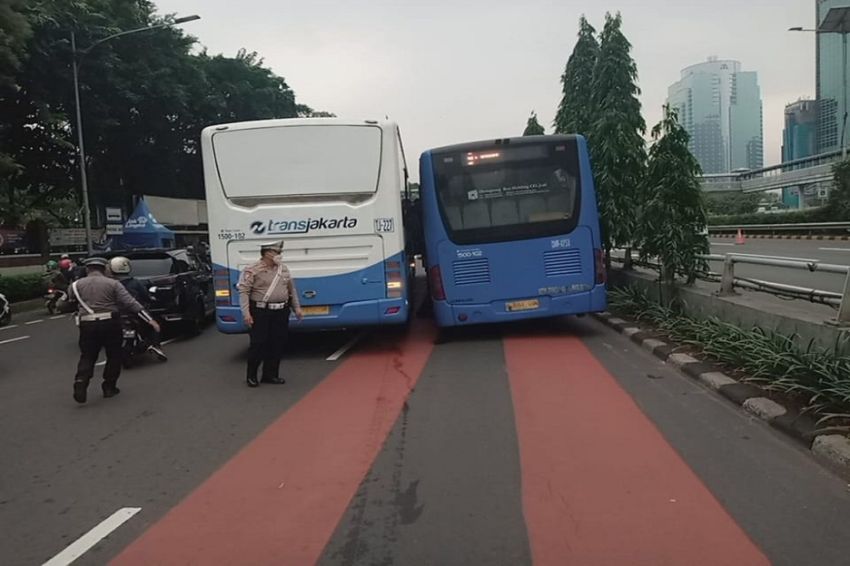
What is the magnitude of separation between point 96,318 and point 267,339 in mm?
1881

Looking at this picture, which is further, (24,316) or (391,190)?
(24,316)

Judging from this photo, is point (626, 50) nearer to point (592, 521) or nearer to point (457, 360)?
point (457, 360)

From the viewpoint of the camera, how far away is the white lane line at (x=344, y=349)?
10299 millimetres

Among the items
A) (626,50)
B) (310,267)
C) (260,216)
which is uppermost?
(626,50)

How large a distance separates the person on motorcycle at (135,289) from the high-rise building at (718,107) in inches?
339

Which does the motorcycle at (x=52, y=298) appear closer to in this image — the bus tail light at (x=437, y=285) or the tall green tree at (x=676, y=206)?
the bus tail light at (x=437, y=285)

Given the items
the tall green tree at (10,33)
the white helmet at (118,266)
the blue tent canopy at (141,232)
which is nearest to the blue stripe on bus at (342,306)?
the white helmet at (118,266)

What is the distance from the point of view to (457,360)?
9.72 m

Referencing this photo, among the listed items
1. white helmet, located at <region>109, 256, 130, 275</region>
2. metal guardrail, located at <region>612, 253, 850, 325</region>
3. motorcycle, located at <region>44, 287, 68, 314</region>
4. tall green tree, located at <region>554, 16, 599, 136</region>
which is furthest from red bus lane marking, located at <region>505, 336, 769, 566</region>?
motorcycle, located at <region>44, 287, 68, 314</region>

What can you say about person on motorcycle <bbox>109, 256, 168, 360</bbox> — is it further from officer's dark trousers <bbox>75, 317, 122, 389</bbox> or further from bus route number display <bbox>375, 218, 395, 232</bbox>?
bus route number display <bbox>375, 218, 395, 232</bbox>

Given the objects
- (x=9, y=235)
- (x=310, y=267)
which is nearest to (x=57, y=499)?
(x=310, y=267)

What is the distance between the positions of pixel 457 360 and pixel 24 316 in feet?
48.3

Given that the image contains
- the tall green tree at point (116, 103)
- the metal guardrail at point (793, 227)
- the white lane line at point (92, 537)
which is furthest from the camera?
the metal guardrail at point (793, 227)

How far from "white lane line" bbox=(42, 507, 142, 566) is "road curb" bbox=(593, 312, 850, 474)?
476cm
